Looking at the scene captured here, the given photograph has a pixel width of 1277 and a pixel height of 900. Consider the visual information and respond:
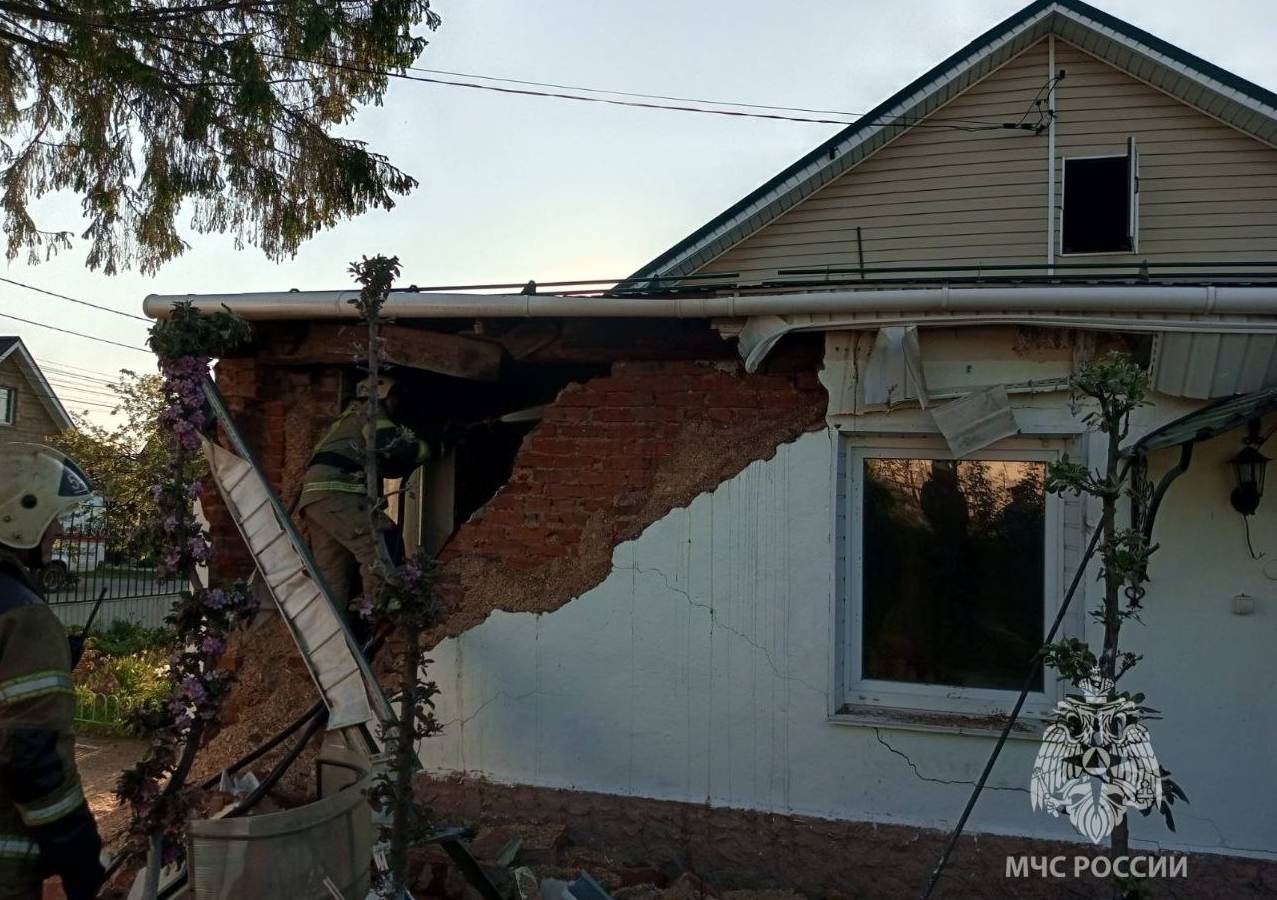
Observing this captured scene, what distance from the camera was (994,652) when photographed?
4469 millimetres

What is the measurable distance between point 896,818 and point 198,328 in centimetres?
368

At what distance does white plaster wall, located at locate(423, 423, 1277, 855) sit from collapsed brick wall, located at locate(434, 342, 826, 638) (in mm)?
103

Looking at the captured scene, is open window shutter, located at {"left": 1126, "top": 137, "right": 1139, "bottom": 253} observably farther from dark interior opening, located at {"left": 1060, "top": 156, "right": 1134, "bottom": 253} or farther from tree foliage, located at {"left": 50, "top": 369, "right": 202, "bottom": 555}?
tree foliage, located at {"left": 50, "top": 369, "right": 202, "bottom": 555}

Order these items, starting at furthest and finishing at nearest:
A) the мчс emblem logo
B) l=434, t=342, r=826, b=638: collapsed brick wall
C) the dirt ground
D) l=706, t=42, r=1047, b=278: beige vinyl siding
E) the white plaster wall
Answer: l=706, t=42, r=1047, b=278: beige vinyl siding, the dirt ground, l=434, t=342, r=826, b=638: collapsed brick wall, the white plaster wall, the мчс emblem logo

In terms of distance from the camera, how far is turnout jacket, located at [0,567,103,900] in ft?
8.64


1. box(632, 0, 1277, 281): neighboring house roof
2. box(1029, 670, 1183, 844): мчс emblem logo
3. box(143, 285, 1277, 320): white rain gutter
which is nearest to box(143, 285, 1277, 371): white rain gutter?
box(143, 285, 1277, 320): white rain gutter

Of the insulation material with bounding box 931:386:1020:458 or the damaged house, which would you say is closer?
the damaged house

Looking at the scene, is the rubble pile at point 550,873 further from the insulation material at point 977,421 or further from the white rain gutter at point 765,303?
the white rain gutter at point 765,303

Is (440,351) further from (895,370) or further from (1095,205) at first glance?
(1095,205)

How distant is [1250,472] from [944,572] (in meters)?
1.34

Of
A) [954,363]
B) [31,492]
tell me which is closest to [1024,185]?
[954,363]

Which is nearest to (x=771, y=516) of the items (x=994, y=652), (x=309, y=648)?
(x=994, y=652)

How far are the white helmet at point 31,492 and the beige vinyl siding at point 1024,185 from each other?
8.88m

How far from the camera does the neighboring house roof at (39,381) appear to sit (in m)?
27.4
